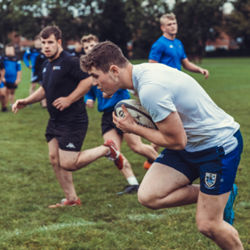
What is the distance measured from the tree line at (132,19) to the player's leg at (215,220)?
5330cm

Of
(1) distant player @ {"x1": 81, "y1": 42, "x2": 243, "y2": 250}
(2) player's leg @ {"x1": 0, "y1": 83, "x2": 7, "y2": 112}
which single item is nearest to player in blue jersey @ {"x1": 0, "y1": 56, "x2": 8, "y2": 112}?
(2) player's leg @ {"x1": 0, "y1": 83, "x2": 7, "y2": 112}

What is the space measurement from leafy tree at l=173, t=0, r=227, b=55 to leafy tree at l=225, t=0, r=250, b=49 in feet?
9.86

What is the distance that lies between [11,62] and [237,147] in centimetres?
1149

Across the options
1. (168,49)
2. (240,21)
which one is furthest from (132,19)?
(168,49)

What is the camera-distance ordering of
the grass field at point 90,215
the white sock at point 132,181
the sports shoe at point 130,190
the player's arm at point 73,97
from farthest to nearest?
the white sock at point 132,181, the sports shoe at point 130,190, the player's arm at point 73,97, the grass field at point 90,215

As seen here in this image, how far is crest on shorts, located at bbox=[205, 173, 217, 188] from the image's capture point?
116 inches

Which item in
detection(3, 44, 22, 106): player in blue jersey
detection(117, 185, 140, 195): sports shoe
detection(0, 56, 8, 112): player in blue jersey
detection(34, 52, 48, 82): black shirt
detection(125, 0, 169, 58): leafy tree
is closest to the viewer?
detection(117, 185, 140, 195): sports shoe

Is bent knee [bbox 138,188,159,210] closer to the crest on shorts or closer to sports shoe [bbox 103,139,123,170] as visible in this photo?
the crest on shorts

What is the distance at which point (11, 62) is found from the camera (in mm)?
13117

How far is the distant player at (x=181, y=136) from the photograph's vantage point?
8.71 feet

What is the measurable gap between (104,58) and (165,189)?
50.6 inches

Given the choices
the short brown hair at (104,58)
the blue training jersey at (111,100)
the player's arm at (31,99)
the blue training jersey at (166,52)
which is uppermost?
the short brown hair at (104,58)

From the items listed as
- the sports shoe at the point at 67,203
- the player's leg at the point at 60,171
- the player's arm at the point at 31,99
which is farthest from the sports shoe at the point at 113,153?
the player's arm at the point at 31,99

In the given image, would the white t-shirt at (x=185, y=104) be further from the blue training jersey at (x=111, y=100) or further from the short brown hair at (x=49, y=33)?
the blue training jersey at (x=111, y=100)
